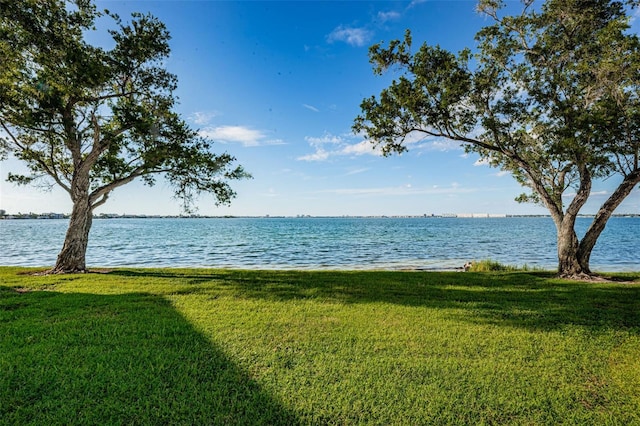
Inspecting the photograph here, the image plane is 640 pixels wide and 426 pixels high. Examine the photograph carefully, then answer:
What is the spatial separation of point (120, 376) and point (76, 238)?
10925 millimetres

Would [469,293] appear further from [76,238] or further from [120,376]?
[76,238]

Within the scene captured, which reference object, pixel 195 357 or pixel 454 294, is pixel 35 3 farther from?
pixel 454 294

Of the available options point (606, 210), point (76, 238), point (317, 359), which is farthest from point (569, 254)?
point (76, 238)

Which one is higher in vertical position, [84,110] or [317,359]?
[84,110]

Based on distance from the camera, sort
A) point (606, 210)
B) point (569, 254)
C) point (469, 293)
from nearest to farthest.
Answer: point (469, 293)
point (606, 210)
point (569, 254)

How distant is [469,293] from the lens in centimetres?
940

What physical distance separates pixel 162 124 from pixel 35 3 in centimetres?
514

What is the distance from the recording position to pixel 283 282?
11305 mm

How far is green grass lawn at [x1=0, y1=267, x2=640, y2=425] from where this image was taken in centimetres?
357

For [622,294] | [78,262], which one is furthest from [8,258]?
[622,294]

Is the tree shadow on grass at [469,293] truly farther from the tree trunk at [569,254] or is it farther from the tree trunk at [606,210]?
the tree trunk at [606,210]

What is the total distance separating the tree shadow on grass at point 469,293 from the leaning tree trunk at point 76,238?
7.89 ft

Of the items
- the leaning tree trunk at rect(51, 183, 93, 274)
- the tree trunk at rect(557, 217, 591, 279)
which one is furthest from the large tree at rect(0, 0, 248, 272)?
the tree trunk at rect(557, 217, 591, 279)

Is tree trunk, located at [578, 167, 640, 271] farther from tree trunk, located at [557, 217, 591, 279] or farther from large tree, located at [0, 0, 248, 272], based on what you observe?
large tree, located at [0, 0, 248, 272]
